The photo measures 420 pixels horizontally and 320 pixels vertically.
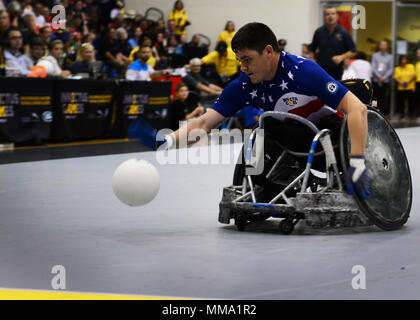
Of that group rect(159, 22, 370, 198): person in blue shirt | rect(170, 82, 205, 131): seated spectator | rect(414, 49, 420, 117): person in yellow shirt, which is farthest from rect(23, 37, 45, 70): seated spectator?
rect(414, 49, 420, 117): person in yellow shirt

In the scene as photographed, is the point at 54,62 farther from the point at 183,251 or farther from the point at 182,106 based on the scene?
the point at 183,251

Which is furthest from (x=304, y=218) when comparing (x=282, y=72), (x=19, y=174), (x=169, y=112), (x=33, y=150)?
(x=169, y=112)

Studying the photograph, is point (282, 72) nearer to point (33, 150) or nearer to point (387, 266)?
point (387, 266)

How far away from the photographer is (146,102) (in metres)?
16.3

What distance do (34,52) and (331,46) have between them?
538cm

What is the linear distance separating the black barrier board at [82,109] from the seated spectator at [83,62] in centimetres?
66

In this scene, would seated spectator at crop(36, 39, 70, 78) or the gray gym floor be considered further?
seated spectator at crop(36, 39, 70, 78)

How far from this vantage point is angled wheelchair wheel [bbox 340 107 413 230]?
607 centimetres

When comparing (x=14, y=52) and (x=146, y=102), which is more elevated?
(x=14, y=52)

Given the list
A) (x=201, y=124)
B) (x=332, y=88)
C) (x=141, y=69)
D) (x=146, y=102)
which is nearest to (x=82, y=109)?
(x=146, y=102)

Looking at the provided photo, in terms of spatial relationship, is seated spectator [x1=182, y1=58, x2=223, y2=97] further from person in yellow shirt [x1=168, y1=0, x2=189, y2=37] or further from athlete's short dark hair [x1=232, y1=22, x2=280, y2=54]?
athlete's short dark hair [x1=232, y1=22, x2=280, y2=54]

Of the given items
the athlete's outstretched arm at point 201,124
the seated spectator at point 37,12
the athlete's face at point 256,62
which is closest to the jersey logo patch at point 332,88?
the athlete's face at point 256,62

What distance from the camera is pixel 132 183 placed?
20.4ft
